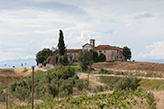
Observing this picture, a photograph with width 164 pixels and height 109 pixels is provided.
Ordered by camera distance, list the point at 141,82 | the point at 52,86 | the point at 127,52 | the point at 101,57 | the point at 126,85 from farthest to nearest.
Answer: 1. the point at 127,52
2. the point at 101,57
3. the point at 141,82
4. the point at 52,86
5. the point at 126,85

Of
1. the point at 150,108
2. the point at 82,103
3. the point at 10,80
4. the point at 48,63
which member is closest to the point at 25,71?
the point at 48,63

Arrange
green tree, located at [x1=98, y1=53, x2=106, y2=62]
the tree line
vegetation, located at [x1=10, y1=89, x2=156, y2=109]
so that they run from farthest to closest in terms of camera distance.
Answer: green tree, located at [x1=98, y1=53, x2=106, y2=62] → the tree line → vegetation, located at [x1=10, y1=89, x2=156, y2=109]

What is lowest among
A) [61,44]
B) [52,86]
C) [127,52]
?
[52,86]

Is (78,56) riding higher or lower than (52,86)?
higher

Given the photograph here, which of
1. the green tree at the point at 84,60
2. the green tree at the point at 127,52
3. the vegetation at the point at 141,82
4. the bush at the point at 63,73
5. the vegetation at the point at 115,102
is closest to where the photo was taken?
the vegetation at the point at 115,102

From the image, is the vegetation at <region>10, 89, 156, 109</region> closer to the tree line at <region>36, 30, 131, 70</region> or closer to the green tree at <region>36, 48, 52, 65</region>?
the tree line at <region>36, 30, 131, 70</region>

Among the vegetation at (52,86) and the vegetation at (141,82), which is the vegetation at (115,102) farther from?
the vegetation at (141,82)

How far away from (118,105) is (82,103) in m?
2.84

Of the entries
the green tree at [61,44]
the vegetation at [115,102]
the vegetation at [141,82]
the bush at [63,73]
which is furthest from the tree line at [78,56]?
the vegetation at [115,102]

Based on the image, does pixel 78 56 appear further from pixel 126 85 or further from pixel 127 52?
pixel 127 52

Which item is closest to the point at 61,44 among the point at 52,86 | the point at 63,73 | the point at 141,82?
the point at 63,73

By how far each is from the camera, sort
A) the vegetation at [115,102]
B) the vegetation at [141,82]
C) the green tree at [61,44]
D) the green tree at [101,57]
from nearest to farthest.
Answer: the vegetation at [115,102], the vegetation at [141,82], the green tree at [61,44], the green tree at [101,57]

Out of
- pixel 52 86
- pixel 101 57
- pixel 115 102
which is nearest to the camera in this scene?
pixel 115 102

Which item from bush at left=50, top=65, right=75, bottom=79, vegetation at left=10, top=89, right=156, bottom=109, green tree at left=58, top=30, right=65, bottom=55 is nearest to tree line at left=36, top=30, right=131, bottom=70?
green tree at left=58, top=30, right=65, bottom=55
